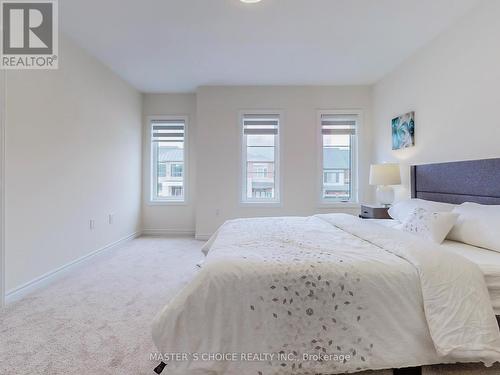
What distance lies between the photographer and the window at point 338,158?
4977 millimetres

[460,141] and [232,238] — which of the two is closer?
[232,238]

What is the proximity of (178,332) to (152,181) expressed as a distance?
174 inches

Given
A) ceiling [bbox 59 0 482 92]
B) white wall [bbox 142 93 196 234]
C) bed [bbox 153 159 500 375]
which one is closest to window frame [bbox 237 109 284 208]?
ceiling [bbox 59 0 482 92]

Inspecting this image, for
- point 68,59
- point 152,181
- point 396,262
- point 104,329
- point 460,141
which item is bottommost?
point 104,329

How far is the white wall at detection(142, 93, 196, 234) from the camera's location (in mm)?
5359

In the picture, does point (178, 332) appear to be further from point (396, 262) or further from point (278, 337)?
point (396, 262)

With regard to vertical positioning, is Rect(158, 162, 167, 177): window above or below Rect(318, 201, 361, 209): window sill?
above

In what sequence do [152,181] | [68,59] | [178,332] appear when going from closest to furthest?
[178,332] < [68,59] < [152,181]

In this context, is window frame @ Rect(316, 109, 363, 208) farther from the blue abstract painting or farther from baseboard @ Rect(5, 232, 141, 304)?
baseboard @ Rect(5, 232, 141, 304)

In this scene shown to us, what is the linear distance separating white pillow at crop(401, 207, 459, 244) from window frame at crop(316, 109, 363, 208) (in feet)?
8.52

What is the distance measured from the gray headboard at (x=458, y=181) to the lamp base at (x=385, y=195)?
72cm

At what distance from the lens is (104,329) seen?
2.04 m

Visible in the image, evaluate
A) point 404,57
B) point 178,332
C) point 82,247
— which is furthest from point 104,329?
point 404,57

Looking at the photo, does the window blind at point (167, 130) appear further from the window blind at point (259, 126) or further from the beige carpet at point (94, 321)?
the beige carpet at point (94, 321)
